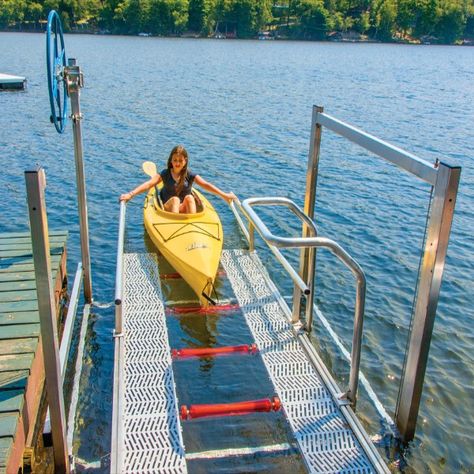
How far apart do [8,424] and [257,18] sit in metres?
111

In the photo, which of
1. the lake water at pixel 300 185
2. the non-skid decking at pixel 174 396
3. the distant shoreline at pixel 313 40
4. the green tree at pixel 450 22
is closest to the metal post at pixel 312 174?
the non-skid decking at pixel 174 396

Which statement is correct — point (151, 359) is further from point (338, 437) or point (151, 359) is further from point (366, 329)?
point (366, 329)

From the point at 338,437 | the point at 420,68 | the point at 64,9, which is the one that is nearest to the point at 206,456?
the point at 338,437

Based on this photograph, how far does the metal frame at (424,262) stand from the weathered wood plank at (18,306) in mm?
3412

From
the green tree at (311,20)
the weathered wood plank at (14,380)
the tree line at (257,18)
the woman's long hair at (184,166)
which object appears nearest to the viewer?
the weathered wood plank at (14,380)

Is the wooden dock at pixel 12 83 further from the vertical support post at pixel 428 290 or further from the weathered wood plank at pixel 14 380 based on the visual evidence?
the vertical support post at pixel 428 290

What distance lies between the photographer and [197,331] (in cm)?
728

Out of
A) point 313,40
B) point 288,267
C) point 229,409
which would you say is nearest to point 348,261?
point 288,267

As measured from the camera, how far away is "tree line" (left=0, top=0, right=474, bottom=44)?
3971 inches

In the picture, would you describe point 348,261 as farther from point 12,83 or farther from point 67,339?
point 12,83

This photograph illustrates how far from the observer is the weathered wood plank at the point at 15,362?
4633 mm

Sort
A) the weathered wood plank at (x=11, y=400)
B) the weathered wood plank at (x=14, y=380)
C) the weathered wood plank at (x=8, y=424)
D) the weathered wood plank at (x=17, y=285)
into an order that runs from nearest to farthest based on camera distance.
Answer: the weathered wood plank at (x=8, y=424) < the weathered wood plank at (x=11, y=400) < the weathered wood plank at (x=14, y=380) < the weathered wood plank at (x=17, y=285)

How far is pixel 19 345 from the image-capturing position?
16.4ft

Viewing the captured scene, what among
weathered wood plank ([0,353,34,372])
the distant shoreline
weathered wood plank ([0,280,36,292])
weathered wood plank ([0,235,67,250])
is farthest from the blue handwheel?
the distant shoreline
